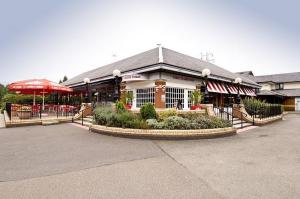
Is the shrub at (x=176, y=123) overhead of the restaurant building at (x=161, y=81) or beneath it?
beneath

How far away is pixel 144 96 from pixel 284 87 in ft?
138

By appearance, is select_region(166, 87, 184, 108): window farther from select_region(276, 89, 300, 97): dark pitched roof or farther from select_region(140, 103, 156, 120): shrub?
select_region(276, 89, 300, 97): dark pitched roof

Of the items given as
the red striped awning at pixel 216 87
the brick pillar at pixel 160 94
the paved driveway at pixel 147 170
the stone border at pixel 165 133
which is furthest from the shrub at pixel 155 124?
the red striped awning at pixel 216 87

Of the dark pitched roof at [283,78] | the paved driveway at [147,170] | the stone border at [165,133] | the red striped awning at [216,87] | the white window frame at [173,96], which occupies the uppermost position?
the dark pitched roof at [283,78]

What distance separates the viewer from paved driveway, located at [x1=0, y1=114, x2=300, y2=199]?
14.1 feet

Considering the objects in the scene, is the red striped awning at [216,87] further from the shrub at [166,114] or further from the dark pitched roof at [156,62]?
the shrub at [166,114]

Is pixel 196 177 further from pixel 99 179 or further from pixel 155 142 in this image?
pixel 155 142

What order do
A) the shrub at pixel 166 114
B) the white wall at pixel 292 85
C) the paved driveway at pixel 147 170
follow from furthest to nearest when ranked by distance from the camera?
the white wall at pixel 292 85 → the shrub at pixel 166 114 → the paved driveway at pixel 147 170

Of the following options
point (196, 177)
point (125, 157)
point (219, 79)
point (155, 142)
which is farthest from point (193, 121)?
point (219, 79)

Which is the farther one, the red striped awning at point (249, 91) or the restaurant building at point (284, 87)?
the restaurant building at point (284, 87)

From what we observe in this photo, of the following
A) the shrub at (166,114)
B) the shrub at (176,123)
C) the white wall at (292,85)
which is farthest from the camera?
the white wall at (292,85)

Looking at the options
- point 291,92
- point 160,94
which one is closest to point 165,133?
point 160,94

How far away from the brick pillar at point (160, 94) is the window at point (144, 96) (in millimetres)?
828

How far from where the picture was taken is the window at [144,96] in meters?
17.6
